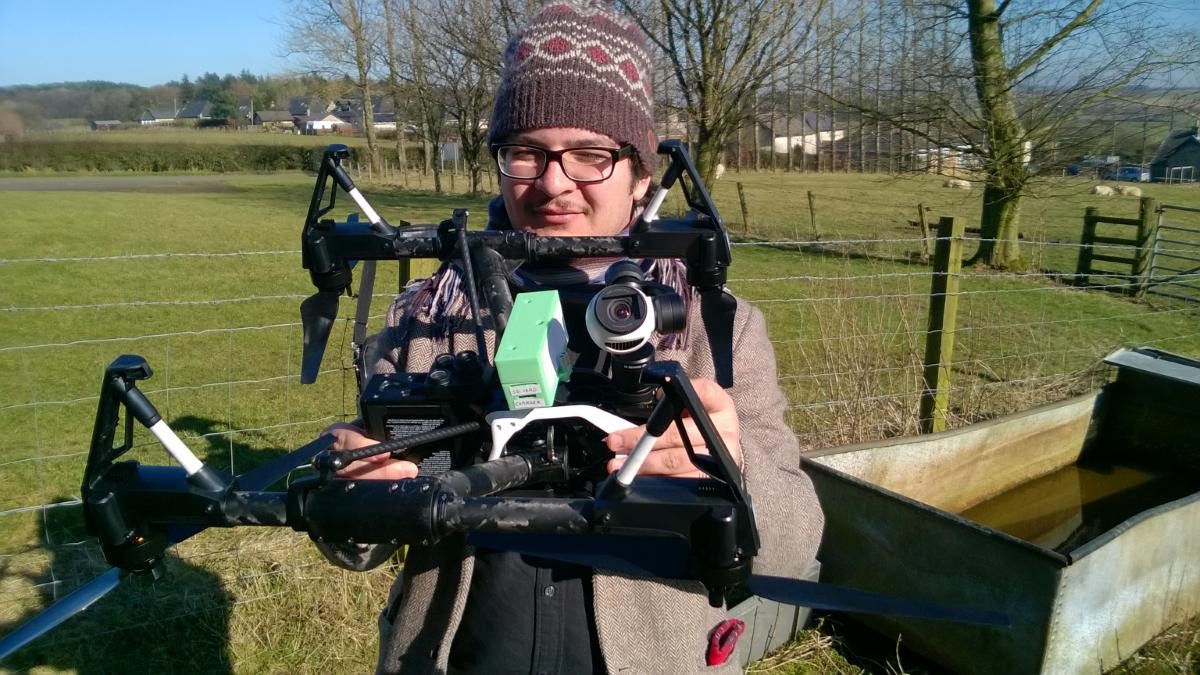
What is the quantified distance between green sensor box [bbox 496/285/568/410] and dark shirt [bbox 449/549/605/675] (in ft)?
1.93

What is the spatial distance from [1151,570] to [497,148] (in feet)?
11.5

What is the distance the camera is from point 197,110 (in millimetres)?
54406

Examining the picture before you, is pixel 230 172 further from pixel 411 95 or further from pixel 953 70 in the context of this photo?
pixel 953 70

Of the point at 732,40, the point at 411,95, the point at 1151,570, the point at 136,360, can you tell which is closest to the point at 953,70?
the point at 732,40

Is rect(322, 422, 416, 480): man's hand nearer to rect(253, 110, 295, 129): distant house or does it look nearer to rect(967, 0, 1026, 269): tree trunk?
rect(967, 0, 1026, 269): tree trunk

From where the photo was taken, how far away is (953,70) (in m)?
13.8

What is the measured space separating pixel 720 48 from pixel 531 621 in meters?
19.0

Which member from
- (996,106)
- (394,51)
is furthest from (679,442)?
(394,51)

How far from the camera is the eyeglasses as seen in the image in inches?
66.6

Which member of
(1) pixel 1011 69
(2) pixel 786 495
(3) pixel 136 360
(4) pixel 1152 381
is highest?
(1) pixel 1011 69

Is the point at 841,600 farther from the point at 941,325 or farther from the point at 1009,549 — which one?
the point at 941,325

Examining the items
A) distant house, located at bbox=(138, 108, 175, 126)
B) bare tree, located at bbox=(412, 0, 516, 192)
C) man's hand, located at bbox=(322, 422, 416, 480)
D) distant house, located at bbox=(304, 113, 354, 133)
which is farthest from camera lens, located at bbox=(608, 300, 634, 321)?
distant house, located at bbox=(304, 113, 354, 133)

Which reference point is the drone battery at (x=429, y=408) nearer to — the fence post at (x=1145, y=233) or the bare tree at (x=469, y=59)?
the fence post at (x=1145, y=233)

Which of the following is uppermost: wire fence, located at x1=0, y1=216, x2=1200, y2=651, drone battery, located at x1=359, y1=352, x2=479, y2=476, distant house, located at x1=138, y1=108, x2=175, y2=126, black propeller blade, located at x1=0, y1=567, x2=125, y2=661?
distant house, located at x1=138, y1=108, x2=175, y2=126
